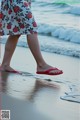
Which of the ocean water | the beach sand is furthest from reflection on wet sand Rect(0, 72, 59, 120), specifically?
the ocean water

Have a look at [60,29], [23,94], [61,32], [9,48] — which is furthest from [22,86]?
[60,29]

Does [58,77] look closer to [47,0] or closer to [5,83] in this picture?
[5,83]

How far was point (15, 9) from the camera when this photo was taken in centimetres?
446

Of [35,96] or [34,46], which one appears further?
[34,46]

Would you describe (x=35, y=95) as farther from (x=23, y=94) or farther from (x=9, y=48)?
(x=9, y=48)

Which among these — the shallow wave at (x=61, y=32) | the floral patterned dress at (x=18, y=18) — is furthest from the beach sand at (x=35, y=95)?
the shallow wave at (x=61, y=32)

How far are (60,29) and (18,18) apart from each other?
4.81 m

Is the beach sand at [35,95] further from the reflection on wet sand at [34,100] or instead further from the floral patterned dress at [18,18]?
the floral patterned dress at [18,18]

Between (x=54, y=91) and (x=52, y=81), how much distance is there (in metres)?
0.54

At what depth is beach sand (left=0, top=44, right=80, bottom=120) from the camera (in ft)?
10.4

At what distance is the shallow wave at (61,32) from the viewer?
815 cm

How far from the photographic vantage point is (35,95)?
12.2ft

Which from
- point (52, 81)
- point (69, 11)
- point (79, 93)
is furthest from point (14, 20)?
point (69, 11)

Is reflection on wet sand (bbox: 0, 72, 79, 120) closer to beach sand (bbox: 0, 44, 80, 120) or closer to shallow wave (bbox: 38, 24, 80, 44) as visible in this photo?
beach sand (bbox: 0, 44, 80, 120)
